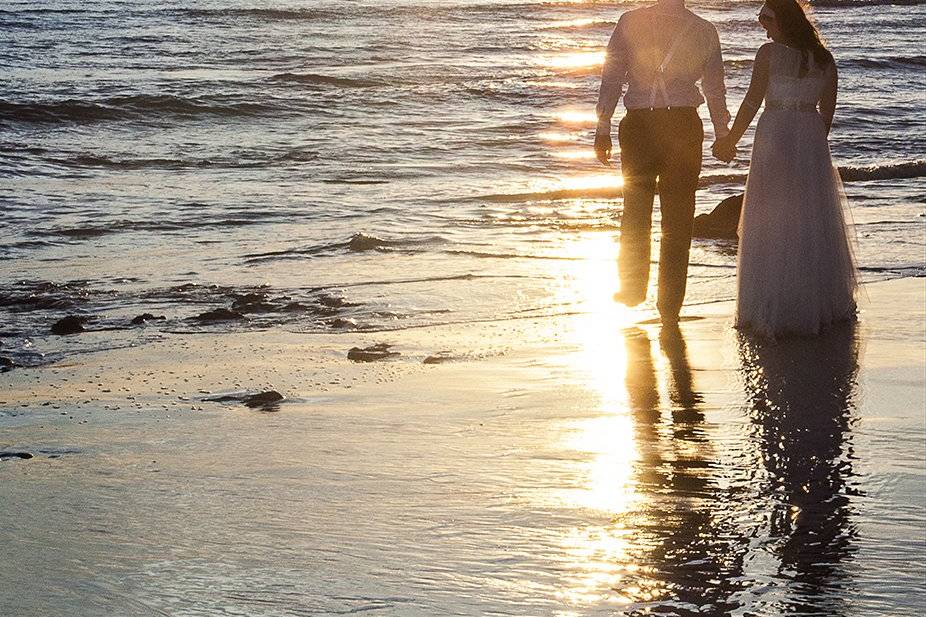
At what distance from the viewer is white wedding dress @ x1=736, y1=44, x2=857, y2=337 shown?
21.6 ft

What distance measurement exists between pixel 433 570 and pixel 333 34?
31.6 metres

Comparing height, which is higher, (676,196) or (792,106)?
(792,106)

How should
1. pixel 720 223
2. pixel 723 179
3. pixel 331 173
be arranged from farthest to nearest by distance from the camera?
pixel 331 173, pixel 723 179, pixel 720 223

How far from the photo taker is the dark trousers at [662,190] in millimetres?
6965

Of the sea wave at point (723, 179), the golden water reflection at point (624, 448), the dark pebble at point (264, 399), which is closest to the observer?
the golden water reflection at point (624, 448)

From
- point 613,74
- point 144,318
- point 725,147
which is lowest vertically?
point 144,318

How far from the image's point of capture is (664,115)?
693cm

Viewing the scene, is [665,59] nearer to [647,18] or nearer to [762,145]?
[647,18]

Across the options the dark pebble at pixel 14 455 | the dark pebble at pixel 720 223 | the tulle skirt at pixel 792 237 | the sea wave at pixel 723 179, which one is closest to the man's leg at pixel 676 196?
the tulle skirt at pixel 792 237

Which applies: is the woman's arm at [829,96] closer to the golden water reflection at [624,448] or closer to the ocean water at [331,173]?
the golden water reflection at [624,448]

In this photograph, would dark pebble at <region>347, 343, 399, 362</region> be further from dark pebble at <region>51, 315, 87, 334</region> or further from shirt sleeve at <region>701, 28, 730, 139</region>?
shirt sleeve at <region>701, 28, 730, 139</region>

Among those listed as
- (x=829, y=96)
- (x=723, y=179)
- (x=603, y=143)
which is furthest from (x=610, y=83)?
(x=723, y=179)

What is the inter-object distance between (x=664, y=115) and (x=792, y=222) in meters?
0.88

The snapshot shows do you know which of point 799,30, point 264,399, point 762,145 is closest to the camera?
point 264,399
